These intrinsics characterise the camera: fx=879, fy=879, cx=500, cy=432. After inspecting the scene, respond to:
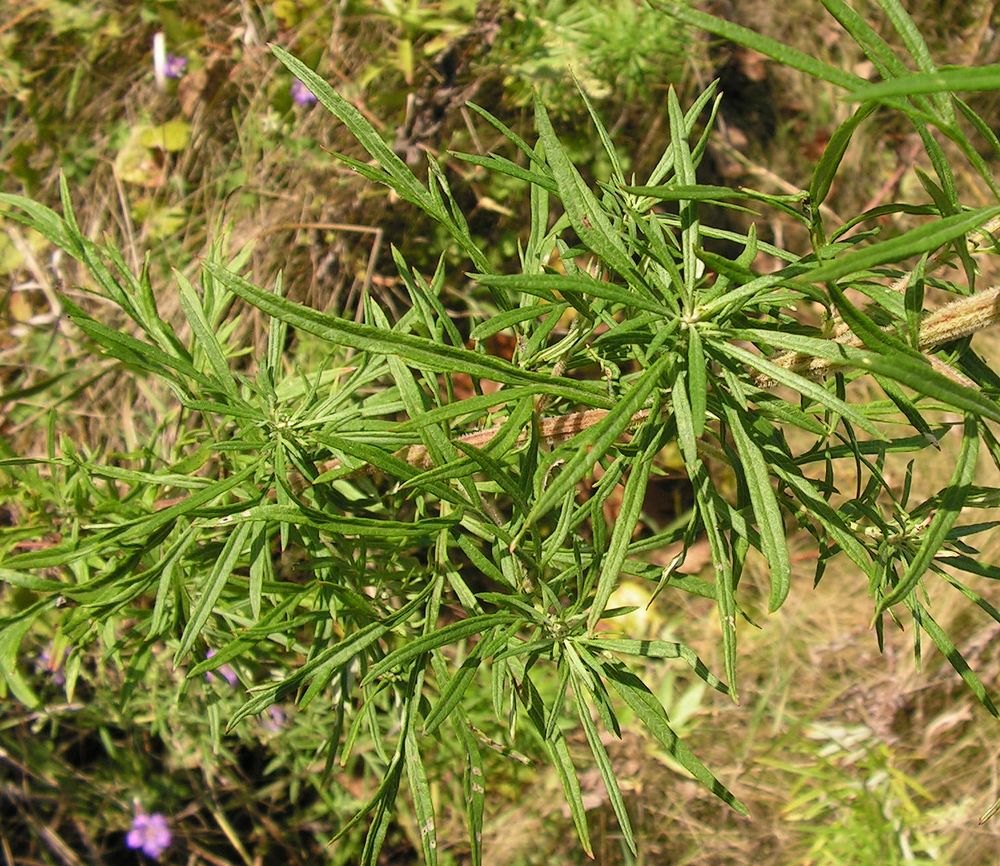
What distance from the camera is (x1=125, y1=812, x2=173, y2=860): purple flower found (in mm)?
2303

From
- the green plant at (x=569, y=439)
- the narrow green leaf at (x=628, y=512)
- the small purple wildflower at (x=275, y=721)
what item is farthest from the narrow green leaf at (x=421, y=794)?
the small purple wildflower at (x=275, y=721)

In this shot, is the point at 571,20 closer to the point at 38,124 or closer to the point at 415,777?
the point at 38,124

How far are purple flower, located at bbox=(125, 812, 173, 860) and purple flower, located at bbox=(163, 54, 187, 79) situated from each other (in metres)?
2.18

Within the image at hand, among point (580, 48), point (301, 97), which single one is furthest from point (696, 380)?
point (301, 97)

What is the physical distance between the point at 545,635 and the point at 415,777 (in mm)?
241

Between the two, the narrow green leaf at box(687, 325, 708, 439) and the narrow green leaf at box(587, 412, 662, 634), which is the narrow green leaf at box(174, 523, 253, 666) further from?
the narrow green leaf at box(687, 325, 708, 439)

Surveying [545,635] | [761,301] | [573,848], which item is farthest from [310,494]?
[573,848]

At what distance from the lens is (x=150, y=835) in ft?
7.65

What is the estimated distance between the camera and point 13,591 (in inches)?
76.5

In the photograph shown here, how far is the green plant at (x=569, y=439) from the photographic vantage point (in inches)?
28.2

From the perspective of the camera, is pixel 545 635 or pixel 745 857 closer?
pixel 545 635

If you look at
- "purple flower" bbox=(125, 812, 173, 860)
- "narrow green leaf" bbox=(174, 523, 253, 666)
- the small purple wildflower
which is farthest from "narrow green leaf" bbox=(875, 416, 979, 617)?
"purple flower" bbox=(125, 812, 173, 860)

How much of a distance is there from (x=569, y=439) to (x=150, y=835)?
206cm

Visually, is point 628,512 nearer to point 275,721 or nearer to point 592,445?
point 592,445
